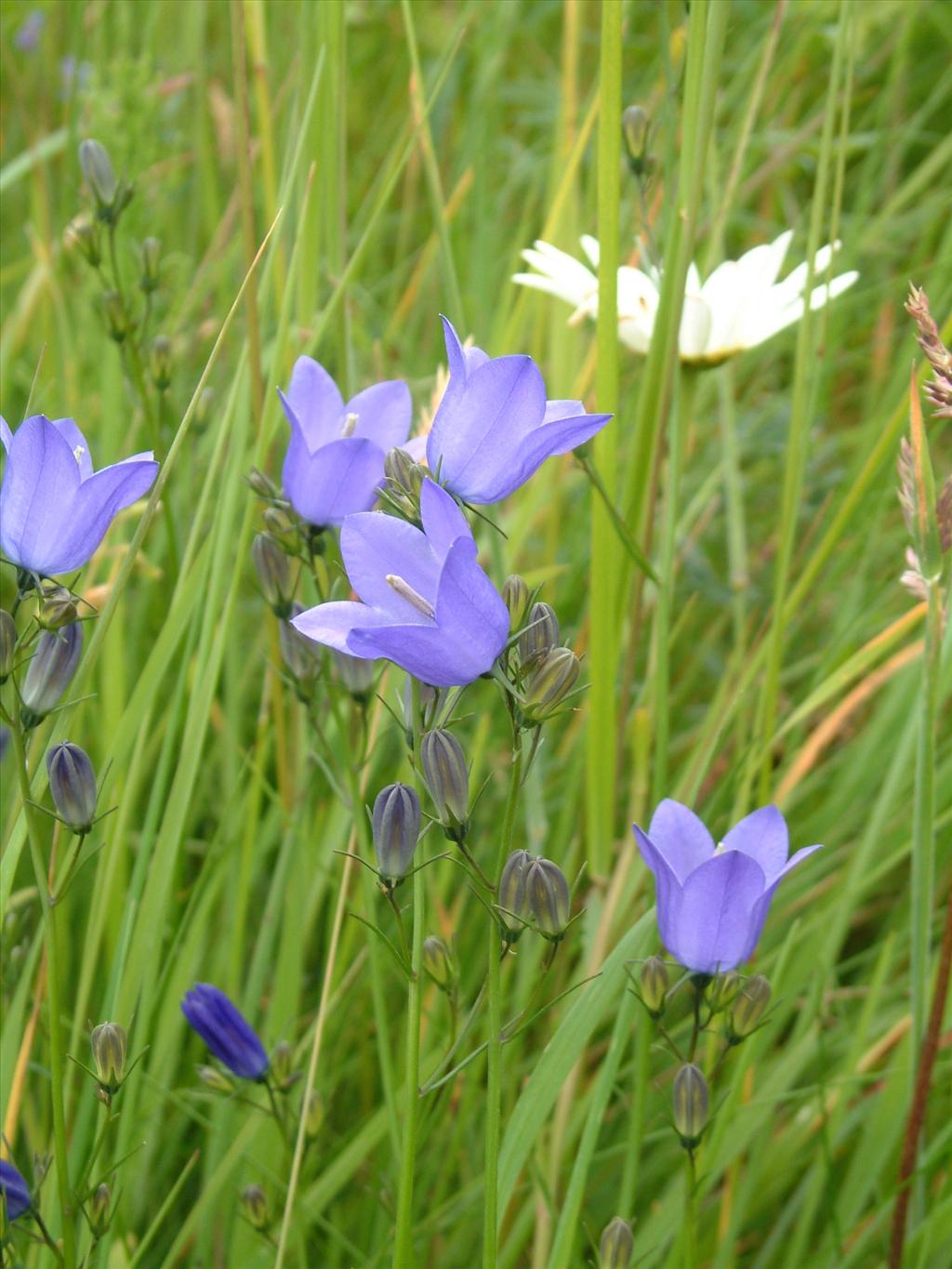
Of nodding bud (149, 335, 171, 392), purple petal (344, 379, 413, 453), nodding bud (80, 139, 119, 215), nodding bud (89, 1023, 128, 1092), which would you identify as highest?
nodding bud (80, 139, 119, 215)

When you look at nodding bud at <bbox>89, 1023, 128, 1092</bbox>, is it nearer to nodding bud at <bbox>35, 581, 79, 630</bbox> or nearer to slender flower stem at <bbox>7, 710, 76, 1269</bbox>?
slender flower stem at <bbox>7, 710, 76, 1269</bbox>

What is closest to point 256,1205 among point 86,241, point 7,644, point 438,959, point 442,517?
point 438,959

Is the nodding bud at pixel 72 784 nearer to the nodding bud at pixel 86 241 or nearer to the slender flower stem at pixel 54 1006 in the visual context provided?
the slender flower stem at pixel 54 1006

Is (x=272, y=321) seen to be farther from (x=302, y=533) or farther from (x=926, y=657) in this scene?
(x=926, y=657)

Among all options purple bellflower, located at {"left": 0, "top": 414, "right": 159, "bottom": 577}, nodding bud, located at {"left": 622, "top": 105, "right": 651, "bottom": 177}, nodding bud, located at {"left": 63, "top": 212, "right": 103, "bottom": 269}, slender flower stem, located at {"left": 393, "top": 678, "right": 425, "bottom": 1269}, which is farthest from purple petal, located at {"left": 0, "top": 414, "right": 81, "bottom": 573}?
nodding bud, located at {"left": 622, "top": 105, "right": 651, "bottom": 177}

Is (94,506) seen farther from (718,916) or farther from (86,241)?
(86,241)

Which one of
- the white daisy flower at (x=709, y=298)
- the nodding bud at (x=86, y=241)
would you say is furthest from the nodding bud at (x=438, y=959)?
the nodding bud at (x=86, y=241)
